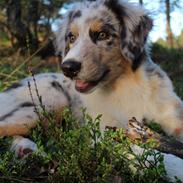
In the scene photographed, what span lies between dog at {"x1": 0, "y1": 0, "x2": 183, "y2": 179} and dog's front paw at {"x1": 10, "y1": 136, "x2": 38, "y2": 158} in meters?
0.16

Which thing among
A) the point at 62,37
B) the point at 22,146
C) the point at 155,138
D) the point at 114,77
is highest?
the point at 155,138

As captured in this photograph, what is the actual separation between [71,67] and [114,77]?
72 centimetres

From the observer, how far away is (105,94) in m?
5.37

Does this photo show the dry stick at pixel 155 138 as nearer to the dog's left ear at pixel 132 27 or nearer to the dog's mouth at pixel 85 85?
the dog's mouth at pixel 85 85

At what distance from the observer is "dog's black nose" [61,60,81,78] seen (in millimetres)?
4621

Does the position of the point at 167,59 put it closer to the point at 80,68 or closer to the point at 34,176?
the point at 80,68

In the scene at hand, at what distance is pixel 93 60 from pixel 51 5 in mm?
12727

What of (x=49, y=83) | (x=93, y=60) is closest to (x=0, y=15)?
(x=49, y=83)

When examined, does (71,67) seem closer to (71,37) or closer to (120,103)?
(71,37)

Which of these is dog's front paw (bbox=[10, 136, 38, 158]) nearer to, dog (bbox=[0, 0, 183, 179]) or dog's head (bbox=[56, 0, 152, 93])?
dog (bbox=[0, 0, 183, 179])

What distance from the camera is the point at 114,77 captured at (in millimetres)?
5223

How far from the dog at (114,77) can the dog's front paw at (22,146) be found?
0.16m

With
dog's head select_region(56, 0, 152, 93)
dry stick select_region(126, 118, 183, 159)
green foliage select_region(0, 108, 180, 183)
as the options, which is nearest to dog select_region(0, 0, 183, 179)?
dog's head select_region(56, 0, 152, 93)

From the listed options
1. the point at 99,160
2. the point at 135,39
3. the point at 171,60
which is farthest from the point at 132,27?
the point at 171,60
